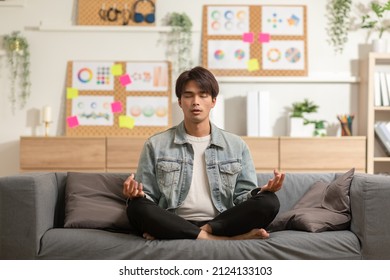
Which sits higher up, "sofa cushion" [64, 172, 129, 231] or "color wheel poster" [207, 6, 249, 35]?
"color wheel poster" [207, 6, 249, 35]

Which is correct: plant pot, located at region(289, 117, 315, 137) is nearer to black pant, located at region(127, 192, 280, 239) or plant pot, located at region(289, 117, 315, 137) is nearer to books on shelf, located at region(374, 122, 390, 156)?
books on shelf, located at region(374, 122, 390, 156)

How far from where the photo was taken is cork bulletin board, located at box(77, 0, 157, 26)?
212 inches

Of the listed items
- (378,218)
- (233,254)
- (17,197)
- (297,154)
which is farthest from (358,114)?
(17,197)

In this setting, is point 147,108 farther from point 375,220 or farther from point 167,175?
point 375,220

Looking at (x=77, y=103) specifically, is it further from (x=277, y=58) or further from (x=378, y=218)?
(x=378, y=218)

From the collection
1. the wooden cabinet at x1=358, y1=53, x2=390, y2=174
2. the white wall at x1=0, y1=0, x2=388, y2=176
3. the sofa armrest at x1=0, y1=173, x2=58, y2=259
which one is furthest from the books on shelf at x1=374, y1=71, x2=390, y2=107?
the sofa armrest at x1=0, y1=173, x2=58, y2=259

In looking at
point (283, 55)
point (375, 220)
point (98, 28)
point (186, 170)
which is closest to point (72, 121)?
point (98, 28)

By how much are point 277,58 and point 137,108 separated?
4.28 ft

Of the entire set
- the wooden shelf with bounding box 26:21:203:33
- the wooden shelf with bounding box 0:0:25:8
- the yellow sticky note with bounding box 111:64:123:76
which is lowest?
the yellow sticky note with bounding box 111:64:123:76

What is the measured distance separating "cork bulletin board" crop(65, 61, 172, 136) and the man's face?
2.35 metres

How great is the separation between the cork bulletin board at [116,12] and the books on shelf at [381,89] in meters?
1.99

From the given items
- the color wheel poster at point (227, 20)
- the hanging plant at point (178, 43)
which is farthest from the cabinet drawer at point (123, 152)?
the color wheel poster at point (227, 20)

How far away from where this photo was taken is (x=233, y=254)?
103 inches

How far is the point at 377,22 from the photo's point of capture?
5.45 m
